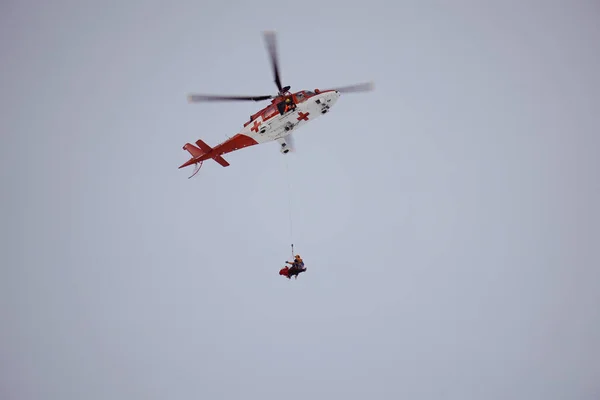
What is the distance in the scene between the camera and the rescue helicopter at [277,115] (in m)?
22.1

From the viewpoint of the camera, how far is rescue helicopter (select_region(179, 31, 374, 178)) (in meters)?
22.1

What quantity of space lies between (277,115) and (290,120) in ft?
2.63

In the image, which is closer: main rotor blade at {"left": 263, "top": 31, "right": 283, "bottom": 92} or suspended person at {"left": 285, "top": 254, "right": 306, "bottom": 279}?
main rotor blade at {"left": 263, "top": 31, "right": 283, "bottom": 92}

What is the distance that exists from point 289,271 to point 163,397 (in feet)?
124

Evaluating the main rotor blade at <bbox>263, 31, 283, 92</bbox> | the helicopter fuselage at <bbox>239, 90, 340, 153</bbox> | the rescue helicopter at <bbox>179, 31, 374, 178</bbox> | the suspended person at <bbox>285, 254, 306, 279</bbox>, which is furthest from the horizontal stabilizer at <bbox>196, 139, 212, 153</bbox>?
the suspended person at <bbox>285, 254, 306, 279</bbox>

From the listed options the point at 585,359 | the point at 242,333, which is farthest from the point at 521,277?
the point at 242,333

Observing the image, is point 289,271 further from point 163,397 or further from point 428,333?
point 428,333

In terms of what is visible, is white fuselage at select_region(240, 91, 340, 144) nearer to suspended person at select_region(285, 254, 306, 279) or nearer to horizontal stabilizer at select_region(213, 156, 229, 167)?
horizontal stabilizer at select_region(213, 156, 229, 167)

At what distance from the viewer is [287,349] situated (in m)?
62.1

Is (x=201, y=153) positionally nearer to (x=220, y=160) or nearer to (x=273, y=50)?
(x=220, y=160)

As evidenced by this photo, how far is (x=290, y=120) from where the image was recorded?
79.8 ft

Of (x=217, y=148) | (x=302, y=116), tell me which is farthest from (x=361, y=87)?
(x=217, y=148)

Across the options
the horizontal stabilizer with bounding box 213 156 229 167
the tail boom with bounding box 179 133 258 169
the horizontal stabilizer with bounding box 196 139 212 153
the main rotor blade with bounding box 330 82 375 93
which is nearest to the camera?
the main rotor blade with bounding box 330 82 375 93

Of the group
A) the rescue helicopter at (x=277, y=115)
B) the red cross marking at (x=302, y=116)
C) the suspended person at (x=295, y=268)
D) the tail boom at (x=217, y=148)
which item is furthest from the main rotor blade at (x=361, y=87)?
the suspended person at (x=295, y=268)
